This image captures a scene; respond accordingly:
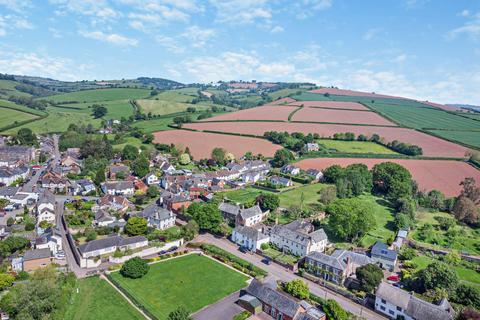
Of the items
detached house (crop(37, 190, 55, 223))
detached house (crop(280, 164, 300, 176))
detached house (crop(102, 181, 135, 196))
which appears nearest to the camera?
detached house (crop(37, 190, 55, 223))

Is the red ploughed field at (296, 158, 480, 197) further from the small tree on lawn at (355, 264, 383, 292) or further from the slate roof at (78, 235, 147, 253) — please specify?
the slate roof at (78, 235, 147, 253)

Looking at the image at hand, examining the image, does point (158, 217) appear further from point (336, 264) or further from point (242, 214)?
point (336, 264)

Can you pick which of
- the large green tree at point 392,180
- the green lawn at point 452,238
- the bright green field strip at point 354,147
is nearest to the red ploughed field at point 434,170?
the large green tree at point 392,180

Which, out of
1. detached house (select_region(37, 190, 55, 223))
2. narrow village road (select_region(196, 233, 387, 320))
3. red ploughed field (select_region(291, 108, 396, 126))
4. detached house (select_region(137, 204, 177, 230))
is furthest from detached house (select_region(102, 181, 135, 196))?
red ploughed field (select_region(291, 108, 396, 126))

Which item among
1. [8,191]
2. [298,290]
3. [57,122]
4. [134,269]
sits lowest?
[8,191]

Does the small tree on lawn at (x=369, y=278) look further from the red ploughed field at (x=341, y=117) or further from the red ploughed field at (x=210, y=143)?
the red ploughed field at (x=341, y=117)

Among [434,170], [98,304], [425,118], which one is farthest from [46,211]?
[425,118]

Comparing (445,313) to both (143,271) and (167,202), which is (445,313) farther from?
(167,202)

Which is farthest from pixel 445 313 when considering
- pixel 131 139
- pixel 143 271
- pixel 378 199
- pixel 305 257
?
pixel 131 139
